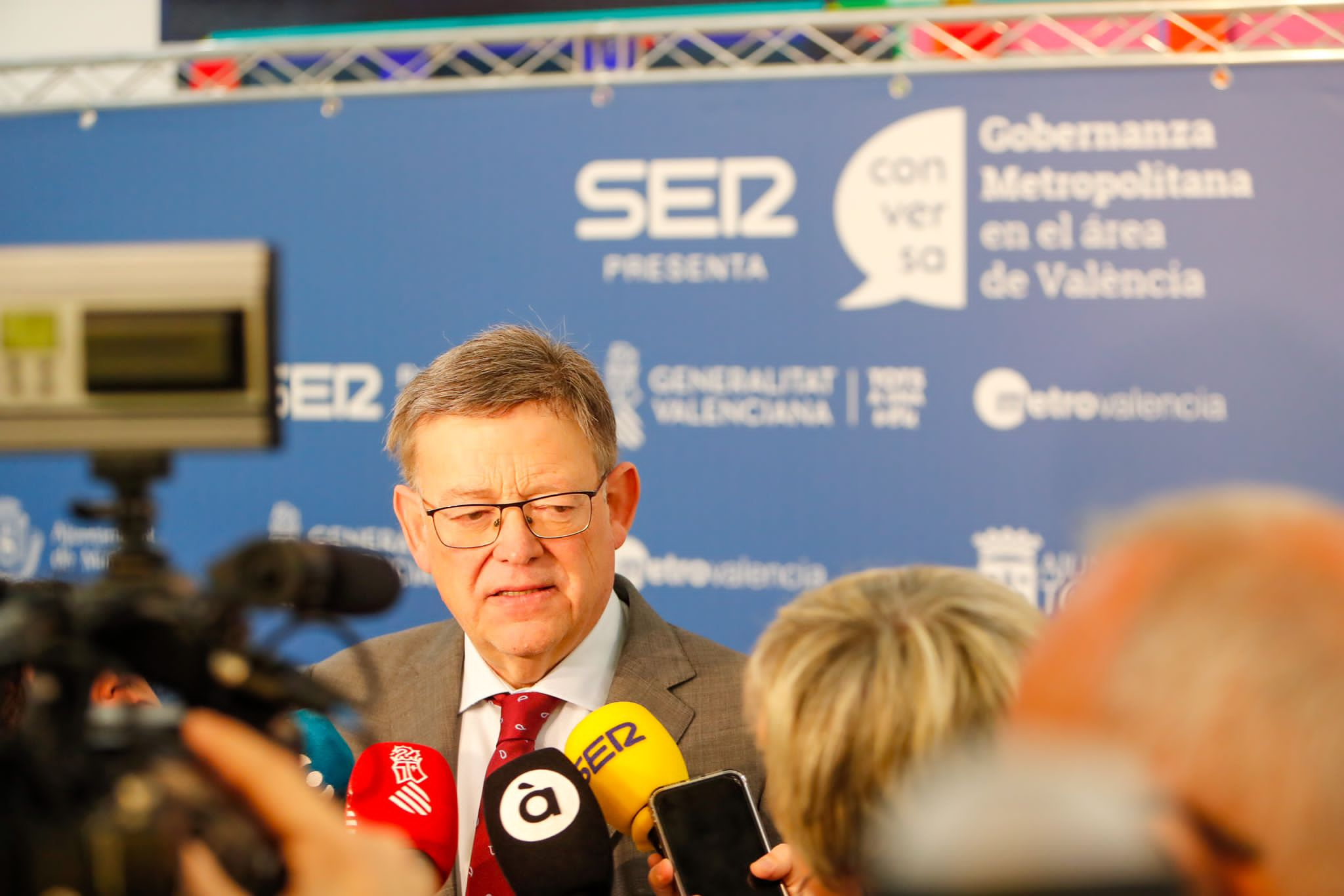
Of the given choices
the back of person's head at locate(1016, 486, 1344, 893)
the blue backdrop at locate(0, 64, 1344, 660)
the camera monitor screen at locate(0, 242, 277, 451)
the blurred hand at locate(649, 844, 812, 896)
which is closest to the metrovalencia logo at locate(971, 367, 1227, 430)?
the blue backdrop at locate(0, 64, 1344, 660)

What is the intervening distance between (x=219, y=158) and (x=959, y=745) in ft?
9.34

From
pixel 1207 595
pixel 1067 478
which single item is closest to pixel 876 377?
pixel 1067 478

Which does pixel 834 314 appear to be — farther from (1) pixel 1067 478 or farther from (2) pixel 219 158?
(2) pixel 219 158

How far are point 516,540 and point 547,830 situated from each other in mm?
627

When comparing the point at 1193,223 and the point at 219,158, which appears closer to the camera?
the point at 1193,223

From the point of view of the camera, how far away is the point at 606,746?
1541 mm

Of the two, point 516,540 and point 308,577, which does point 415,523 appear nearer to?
point 516,540

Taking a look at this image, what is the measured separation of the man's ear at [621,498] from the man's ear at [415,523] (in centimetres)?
32

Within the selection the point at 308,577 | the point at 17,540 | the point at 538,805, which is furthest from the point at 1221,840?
the point at 17,540

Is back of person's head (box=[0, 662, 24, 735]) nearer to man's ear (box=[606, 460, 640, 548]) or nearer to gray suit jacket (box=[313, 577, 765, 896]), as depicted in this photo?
gray suit jacket (box=[313, 577, 765, 896])

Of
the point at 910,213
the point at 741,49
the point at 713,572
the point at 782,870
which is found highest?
the point at 741,49

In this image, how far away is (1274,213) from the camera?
2695 mm

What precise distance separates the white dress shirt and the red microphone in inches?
14.9

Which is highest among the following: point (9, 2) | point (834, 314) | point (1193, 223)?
point (9, 2)
